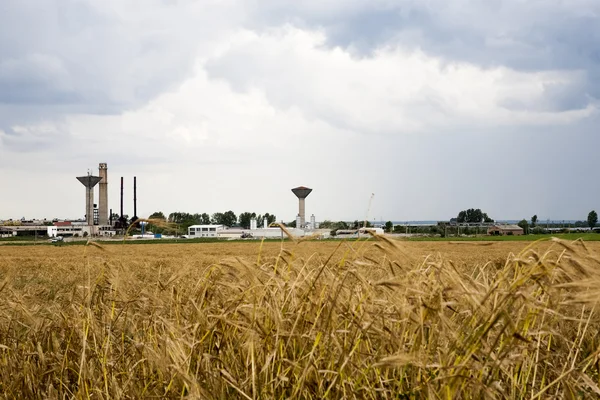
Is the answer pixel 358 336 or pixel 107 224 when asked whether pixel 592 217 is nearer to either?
pixel 107 224

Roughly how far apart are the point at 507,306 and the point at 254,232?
11280 cm

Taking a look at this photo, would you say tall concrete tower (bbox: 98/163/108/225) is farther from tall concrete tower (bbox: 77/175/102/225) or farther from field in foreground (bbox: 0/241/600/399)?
field in foreground (bbox: 0/241/600/399)

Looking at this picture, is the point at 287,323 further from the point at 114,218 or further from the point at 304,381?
the point at 114,218

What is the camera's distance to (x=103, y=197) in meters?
123

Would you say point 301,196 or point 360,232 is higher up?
point 301,196

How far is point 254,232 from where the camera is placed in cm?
11462

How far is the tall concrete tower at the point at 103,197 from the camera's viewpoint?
12064cm

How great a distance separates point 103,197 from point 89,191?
14.9 feet

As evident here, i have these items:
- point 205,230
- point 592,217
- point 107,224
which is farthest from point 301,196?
point 592,217

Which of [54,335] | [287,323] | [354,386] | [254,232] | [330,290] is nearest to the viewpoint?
[354,386]

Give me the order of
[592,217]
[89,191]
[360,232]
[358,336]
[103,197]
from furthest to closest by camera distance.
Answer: [592,217] → [103,197] → [89,191] → [358,336] → [360,232]

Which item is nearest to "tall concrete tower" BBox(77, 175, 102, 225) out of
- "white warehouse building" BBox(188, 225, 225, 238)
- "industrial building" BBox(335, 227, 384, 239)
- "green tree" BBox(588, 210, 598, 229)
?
"white warehouse building" BBox(188, 225, 225, 238)

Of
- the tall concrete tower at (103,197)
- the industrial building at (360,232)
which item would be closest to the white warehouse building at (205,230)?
the tall concrete tower at (103,197)

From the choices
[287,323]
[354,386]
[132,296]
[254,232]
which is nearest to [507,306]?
[354,386]
